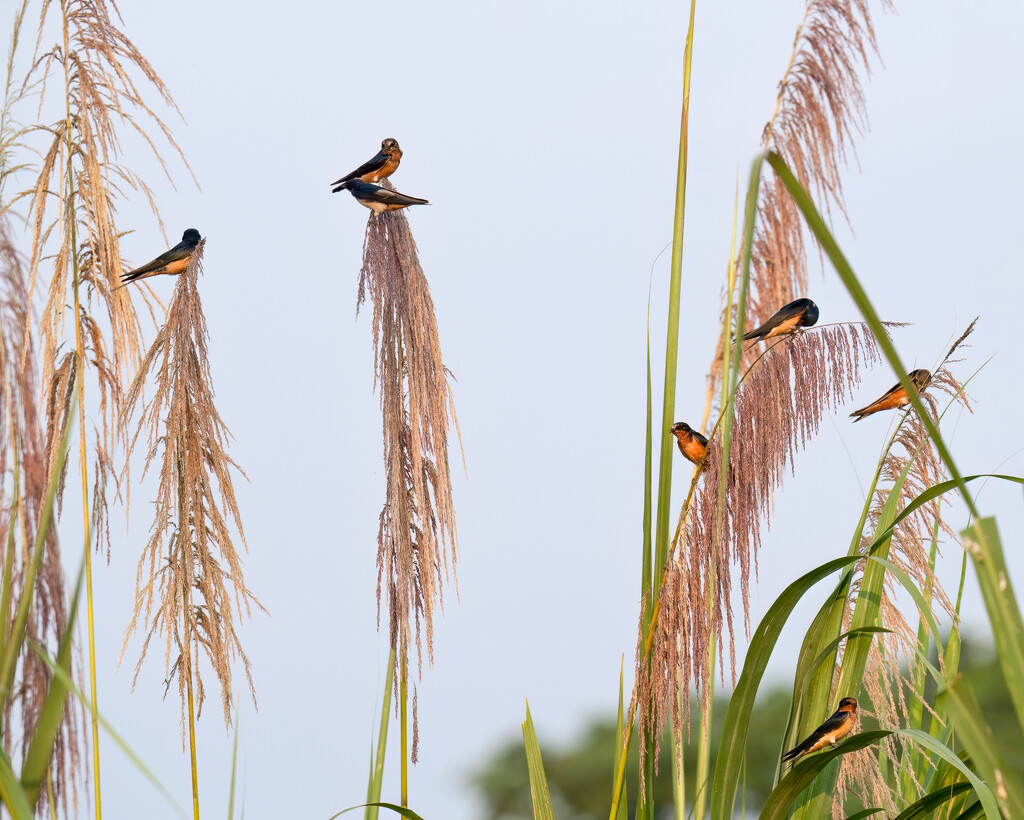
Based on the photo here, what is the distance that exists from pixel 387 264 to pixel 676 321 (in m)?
0.73

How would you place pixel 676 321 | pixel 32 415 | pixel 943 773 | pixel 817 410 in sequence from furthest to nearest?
pixel 817 410 < pixel 943 773 < pixel 676 321 < pixel 32 415

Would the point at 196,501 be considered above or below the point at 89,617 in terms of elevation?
above

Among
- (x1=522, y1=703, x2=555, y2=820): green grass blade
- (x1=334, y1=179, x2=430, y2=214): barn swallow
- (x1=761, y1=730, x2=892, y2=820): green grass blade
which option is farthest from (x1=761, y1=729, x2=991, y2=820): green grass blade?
(x1=334, y1=179, x2=430, y2=214): barn swallow

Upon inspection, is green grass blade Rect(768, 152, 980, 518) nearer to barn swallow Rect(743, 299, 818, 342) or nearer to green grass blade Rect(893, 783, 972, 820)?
green grass blade Rect(893, 783, 972, 820)

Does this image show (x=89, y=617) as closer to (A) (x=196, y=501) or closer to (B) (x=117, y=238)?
(A) (x=196, y=501)

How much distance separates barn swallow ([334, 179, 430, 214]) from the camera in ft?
8.56

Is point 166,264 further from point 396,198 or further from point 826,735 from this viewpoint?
point 826,735

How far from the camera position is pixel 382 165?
3572 millimetres

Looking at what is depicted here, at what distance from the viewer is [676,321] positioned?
6.19 feet

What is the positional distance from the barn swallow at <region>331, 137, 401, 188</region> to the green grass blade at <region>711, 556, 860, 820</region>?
6.66 feet

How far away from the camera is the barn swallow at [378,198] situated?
2608 millimetres

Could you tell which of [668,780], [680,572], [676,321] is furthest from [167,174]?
[668,780]

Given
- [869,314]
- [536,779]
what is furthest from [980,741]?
[536,779]

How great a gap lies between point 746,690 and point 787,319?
5.82 ft
